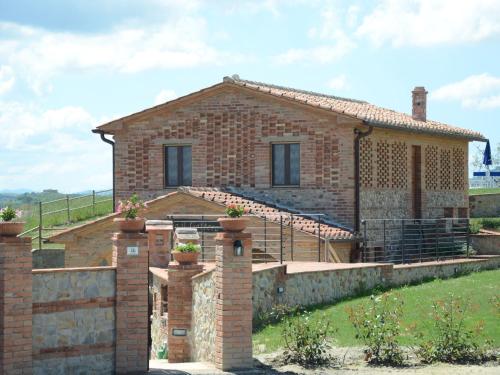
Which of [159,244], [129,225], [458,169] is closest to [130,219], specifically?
[129,225]

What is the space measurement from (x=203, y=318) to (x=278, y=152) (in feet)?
40.3

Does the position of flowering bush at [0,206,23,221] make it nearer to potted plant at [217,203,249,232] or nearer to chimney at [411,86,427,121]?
potted plant at [217,203,249,232]

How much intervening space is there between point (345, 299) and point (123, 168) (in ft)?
37.8

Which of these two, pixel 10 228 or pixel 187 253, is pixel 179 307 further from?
pixel 10 228

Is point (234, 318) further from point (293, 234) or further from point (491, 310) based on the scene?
point (293, 234)

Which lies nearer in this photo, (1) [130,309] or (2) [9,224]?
(2) [9,224]

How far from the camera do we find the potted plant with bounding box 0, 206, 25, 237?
1271 cm

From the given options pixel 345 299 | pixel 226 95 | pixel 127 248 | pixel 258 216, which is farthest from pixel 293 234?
pixel 127 248

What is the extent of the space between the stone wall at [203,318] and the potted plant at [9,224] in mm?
3883

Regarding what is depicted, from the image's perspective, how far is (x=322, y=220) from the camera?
2653 centimetres

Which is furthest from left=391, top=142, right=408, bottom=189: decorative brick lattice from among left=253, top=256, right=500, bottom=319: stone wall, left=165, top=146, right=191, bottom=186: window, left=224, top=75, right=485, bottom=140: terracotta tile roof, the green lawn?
the green lawn

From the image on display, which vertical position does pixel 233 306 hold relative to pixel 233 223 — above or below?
below

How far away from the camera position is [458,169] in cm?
3438

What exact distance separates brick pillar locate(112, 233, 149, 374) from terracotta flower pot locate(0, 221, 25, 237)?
160 centimetres
